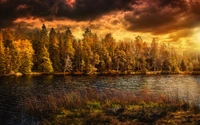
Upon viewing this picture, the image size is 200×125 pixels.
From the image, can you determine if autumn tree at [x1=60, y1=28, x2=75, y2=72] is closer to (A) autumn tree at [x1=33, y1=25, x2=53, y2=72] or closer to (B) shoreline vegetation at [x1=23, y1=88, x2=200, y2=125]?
(A) autumn tree at [x1=33, y1=25, x2=53, y2=72]

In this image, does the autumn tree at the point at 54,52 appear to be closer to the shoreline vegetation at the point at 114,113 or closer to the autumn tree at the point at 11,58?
the autumn tree at the point at 11,58

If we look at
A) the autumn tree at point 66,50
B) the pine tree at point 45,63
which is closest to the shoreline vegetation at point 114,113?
the pine tree at point 45,63

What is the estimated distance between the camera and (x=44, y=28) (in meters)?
122

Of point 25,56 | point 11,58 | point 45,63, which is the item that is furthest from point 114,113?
point 25,56

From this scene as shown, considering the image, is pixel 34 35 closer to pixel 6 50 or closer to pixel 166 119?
pixel 6 50

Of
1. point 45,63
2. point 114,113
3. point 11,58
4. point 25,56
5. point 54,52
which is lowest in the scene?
point 114,113

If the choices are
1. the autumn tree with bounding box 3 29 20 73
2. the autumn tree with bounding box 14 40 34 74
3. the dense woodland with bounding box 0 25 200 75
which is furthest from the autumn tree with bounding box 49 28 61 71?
the autumn tree with bounding box 3 29 20 73

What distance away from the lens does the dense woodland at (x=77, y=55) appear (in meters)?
97.9

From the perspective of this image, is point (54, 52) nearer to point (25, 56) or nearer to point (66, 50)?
point (66, 50)

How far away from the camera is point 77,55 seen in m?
113

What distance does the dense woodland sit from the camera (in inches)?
3853

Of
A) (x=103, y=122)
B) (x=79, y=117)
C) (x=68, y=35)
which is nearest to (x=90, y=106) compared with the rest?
(x=79, y=117)

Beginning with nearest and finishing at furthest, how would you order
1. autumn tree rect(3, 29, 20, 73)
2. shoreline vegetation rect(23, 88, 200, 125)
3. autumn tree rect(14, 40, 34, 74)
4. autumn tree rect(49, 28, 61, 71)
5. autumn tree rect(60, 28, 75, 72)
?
shoreline vegetation rect(23, 88, 200, 125), autumn tree rect(3, 29, 20, 73), autumn tree rect(14, 40, 34, 74), autumn tree rect(49, 28, 61, 71), autumn tree rect(60, 28, 75, 72)

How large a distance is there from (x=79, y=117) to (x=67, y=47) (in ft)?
305
